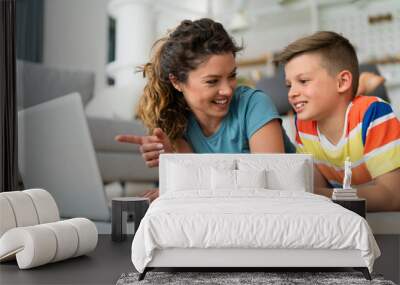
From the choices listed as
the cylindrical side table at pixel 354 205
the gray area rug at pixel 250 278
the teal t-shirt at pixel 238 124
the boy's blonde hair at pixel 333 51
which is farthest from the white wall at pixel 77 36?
the gray area rug at pixel 250 278

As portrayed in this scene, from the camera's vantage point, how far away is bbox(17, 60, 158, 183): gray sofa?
4316mm

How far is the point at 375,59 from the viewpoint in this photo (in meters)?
5.00

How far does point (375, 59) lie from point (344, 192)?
2336 millimetres

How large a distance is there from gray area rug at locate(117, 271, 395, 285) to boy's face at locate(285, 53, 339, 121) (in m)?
1.43

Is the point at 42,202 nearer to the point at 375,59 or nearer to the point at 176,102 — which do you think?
the point at 176,102

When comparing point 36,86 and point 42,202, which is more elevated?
point 36,86

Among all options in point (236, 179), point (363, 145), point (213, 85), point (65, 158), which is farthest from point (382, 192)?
point (65, 158)

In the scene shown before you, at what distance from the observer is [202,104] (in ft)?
11.2

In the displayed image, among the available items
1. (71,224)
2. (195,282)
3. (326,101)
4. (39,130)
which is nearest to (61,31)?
(39,130)

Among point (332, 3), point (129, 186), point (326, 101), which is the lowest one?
point (129, 186)

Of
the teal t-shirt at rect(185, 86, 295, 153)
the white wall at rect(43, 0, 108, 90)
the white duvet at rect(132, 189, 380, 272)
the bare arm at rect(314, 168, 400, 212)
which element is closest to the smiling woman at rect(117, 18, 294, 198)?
the teal t-shirt at rect(185, 86, 295, 153)

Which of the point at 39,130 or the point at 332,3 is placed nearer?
the point at 39,130

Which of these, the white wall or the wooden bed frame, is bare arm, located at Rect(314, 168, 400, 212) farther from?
the white wall

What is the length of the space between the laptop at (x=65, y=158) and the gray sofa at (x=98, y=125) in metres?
0.43
